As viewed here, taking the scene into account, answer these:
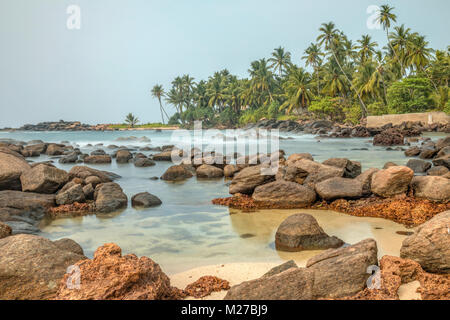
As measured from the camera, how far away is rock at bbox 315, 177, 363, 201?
7.53 metres

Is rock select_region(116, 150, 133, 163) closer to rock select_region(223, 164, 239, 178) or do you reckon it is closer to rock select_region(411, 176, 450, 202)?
rock select_region(223, 164, 239, 178)

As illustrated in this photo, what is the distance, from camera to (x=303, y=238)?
506cm

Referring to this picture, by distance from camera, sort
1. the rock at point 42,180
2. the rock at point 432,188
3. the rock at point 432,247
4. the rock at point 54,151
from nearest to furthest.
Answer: the rock at point 432,247
the rock at point 432,188
the rock at point 42,180
the rock at point 54,151

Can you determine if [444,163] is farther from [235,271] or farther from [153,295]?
[153,295]

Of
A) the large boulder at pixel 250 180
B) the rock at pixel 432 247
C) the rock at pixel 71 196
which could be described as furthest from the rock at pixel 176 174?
the rock at pixel 432 247

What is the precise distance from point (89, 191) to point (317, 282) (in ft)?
23.2

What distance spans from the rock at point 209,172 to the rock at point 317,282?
9.00 meters

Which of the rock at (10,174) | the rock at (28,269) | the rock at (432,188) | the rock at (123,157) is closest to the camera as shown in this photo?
the rock at (28,269)

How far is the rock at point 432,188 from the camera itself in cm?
688

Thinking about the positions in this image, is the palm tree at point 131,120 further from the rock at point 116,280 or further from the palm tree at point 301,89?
the rock at point 116,280

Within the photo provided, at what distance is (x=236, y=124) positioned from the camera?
262ft

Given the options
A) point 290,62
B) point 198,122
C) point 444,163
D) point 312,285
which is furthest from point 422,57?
point 312,285

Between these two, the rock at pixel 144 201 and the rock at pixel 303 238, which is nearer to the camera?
the rock at pixel 303 238

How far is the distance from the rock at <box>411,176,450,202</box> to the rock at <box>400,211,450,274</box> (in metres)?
3.45
